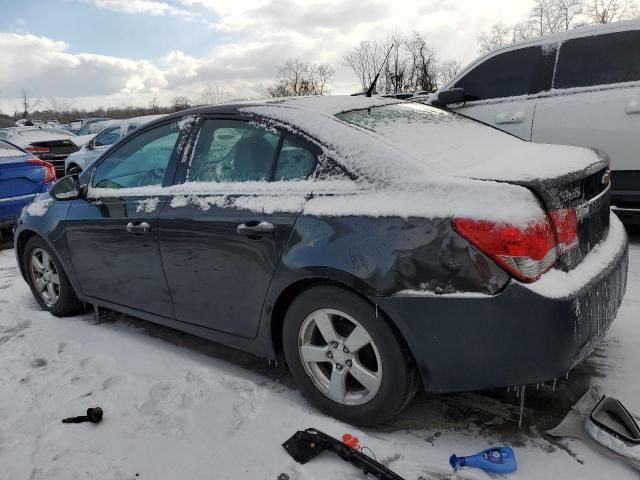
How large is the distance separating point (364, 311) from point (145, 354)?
178 cm

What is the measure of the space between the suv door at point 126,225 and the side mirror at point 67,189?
0.06 m

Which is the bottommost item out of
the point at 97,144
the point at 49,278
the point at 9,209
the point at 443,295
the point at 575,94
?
the point at 49,278

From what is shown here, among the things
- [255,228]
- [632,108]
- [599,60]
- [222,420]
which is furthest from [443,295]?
[599,60]

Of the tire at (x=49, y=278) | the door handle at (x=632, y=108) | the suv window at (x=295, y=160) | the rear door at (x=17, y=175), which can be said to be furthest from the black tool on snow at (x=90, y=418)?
the rear door at (x=17, y=175)

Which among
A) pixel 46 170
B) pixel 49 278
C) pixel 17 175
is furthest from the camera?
pixel 46 170

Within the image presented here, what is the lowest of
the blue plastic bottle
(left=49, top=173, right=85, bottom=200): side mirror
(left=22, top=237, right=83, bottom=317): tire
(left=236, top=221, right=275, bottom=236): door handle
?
the blue plastic bottle

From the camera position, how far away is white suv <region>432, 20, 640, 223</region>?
4.56m

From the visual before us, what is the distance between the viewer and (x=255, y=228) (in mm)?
2516

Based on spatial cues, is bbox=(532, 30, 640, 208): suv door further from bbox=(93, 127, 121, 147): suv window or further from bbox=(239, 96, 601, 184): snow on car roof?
bbox=(93, 127, 121, 147): suv window

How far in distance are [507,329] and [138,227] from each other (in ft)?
7.04

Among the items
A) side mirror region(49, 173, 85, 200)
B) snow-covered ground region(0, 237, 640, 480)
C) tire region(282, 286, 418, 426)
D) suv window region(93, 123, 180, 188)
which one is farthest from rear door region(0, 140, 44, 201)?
tire region(282, 286, 418, 426)

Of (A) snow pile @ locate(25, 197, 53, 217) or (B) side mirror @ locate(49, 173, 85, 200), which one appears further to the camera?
(A) snow pile @ locate(25, 197, 53, 217)

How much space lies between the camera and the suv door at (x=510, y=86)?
505 cm

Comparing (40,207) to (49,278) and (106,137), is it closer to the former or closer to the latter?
(49,278)
